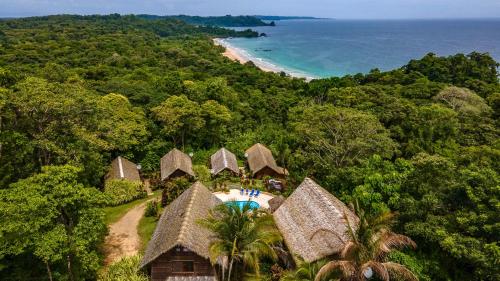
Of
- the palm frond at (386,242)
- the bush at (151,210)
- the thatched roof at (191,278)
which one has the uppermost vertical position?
the palm frond at (386,242)

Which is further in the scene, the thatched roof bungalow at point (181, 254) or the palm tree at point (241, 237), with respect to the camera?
the thatched roof bungalow at point (181, 254)

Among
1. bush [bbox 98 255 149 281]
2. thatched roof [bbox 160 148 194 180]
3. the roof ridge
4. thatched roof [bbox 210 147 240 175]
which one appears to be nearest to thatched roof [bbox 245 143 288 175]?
thatched roof [bbox 210 147 240 175]

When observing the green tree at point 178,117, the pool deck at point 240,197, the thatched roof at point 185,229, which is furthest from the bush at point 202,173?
the thatched roof at point 185,229

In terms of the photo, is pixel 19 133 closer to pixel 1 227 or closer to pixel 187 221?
pixel 1 227

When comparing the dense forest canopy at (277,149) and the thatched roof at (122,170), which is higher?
the dense forest canopy at (277,149)

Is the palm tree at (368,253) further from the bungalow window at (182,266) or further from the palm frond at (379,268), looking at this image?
the bungalow window at (182,266)

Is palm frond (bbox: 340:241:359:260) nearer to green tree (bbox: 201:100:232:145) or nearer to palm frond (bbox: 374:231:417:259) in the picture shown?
palm frond (bbox: 374:231:417:259)

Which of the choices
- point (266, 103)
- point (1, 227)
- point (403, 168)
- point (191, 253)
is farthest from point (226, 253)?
point (266, 103)
